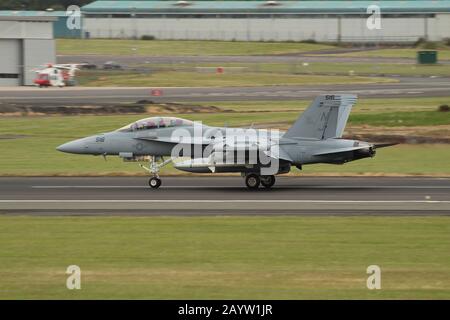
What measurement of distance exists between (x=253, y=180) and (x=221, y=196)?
238cm

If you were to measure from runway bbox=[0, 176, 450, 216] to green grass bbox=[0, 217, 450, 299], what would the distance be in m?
1.76

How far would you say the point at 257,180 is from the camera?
112ft

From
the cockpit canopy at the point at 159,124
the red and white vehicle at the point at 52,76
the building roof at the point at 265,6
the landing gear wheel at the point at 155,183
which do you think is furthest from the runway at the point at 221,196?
the building roof at the point at 265,6

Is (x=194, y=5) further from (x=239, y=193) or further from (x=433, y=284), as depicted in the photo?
(x=433, y=284)

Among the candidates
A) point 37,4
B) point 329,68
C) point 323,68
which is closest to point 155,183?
point 329,68

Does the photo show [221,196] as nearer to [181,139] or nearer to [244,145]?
[244,145]

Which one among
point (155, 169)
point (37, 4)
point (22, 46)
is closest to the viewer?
point (155, 169)

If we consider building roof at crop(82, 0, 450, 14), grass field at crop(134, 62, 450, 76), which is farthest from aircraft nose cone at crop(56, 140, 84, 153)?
building roof at crop(82, 0, 450, 14)

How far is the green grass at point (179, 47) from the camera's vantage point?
12031 centimetres

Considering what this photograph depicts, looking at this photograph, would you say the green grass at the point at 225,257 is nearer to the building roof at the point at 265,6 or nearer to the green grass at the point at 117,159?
the green grass at the point at 117,159

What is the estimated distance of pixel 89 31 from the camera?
14150cm

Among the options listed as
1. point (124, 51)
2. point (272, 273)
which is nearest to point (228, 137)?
point (272, 273)

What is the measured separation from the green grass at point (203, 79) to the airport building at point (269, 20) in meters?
43.4

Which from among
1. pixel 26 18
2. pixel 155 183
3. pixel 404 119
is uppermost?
pixel 26 18
